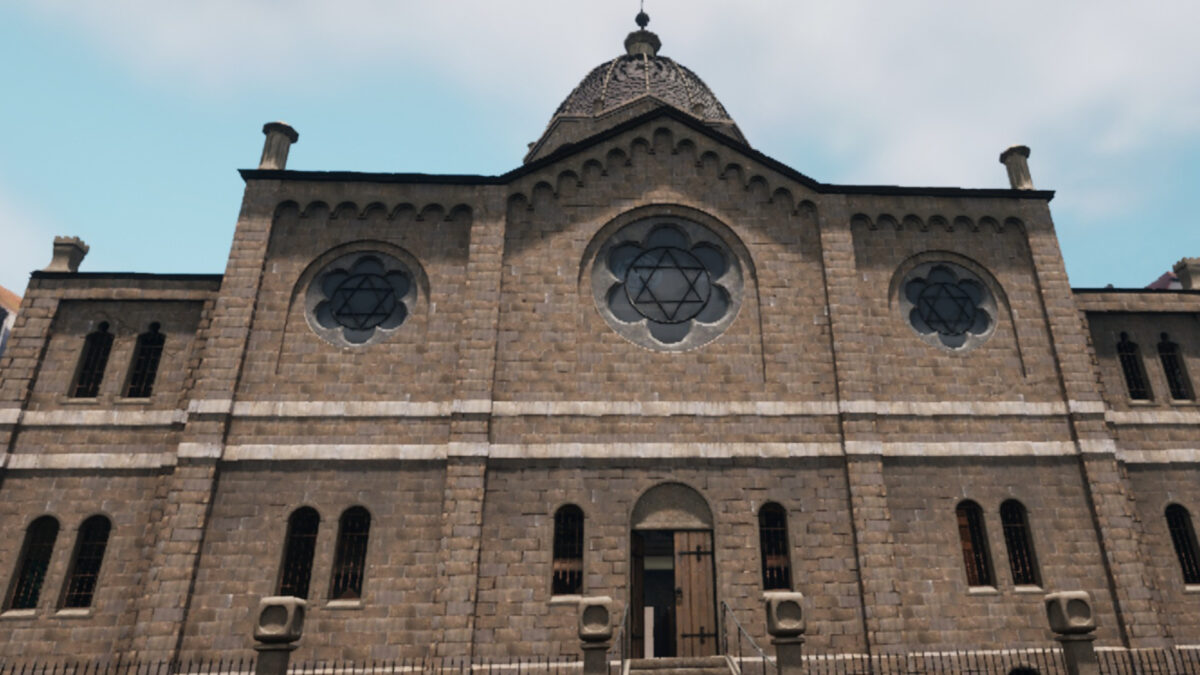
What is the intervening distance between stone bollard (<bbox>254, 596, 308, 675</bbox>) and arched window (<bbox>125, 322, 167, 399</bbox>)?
25.5 feet

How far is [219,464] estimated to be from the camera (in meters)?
13.5

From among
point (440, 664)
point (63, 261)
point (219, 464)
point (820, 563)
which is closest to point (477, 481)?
point (440, 664)

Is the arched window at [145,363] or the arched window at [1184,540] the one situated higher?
the arched window at [145,363]

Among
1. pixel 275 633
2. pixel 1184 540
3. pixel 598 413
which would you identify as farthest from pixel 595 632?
pixel 1184 540

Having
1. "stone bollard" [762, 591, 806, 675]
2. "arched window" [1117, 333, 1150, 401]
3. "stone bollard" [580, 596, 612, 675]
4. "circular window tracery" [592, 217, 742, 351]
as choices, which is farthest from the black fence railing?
"circular window tracery" [592, 217, 742, 351]

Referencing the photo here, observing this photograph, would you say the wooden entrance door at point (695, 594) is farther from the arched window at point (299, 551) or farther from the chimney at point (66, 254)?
the chimney at point (66, 254)

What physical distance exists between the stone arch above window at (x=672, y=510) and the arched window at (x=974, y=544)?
548 cm

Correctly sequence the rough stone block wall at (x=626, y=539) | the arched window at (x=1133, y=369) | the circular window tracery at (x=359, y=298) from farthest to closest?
the arched window at (x=1133, y=369)
the circular window tracery at (x=359, y=298)
the rough stone block wall at (x=626, y=539)

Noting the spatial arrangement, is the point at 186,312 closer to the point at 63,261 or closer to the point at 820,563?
the point at 63,261

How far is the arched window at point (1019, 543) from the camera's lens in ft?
45.4

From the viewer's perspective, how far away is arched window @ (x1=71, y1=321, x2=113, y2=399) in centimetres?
1483

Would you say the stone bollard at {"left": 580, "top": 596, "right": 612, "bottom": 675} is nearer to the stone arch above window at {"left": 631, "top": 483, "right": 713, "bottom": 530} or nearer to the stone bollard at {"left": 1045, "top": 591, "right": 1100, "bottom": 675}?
the stone arch above window at {"left": 631, "top": 483, "right": 713, "bottom": 530}

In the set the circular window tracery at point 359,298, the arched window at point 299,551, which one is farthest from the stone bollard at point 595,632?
the circular window tracery at point 359,298

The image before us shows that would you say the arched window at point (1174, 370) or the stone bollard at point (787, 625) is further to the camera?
the arched window at point (1174, 370)
